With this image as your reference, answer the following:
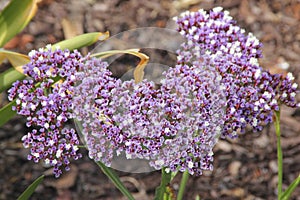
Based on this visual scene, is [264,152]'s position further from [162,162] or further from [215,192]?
[162,162]

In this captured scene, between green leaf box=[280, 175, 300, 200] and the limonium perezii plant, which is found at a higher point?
the limonium perezii plant

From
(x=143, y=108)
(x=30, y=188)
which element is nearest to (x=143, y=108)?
(x=143, y=108)

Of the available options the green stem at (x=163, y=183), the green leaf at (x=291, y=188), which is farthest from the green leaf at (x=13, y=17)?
the green leaf at (x=291, y=188)

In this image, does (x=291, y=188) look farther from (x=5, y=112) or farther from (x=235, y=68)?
(x=5, y=112)

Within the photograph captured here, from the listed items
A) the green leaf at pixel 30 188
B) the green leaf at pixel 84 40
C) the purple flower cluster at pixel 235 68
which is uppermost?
the purple flower cluster at pixel 235 68

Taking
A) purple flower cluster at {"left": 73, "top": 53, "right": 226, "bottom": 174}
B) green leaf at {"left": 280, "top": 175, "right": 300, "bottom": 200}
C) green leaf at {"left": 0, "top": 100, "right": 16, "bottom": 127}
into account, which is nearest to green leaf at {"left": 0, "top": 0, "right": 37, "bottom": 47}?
green leaf at {"left": 0, "top": 100, "right": 16, "bottom": 127}

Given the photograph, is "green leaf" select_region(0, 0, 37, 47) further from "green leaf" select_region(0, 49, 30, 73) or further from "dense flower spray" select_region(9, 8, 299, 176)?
"dense flower spray" select_region(9, 8, 299, 176)

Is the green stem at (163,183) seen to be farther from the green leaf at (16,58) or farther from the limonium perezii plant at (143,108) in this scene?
the green leaf at (16,58)
